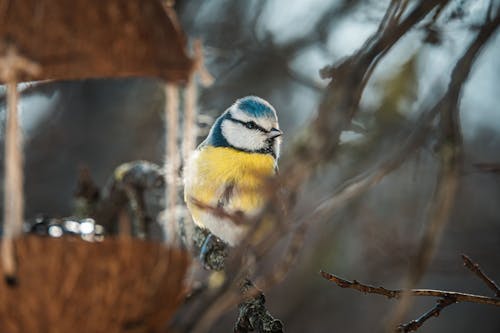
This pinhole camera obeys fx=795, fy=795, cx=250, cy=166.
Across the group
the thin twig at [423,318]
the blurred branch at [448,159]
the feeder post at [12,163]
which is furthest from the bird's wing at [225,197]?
the blurred branch at [448,159]

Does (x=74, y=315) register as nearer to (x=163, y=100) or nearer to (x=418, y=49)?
(x=418, y=49)

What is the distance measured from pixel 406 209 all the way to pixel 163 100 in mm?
1729

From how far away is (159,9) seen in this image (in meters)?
1.82

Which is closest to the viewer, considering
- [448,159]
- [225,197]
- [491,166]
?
[448,159]

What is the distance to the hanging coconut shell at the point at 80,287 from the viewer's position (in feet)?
4.94

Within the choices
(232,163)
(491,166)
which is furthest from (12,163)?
(232,163)

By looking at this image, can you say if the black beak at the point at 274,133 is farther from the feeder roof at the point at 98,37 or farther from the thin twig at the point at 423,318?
the feeder roof at the point at 98,37

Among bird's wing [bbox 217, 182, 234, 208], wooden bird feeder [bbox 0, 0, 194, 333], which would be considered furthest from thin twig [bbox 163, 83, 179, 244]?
bird's wing [bbox 217, 182, 234, 208]

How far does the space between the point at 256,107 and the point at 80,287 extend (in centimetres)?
→ 199

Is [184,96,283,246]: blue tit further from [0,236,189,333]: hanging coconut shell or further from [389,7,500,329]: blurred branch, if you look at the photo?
[389,7,500,329]: blurred branch

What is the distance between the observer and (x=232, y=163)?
3240mm

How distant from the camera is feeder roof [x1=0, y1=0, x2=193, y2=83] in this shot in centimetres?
172

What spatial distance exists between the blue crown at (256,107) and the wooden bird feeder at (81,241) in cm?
158

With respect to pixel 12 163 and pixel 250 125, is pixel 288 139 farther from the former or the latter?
pixel 12 163
